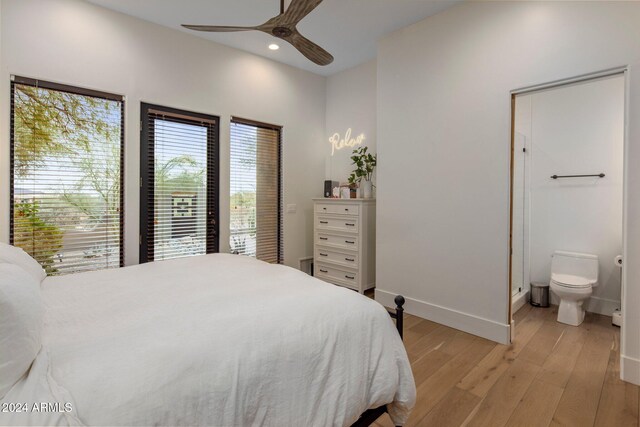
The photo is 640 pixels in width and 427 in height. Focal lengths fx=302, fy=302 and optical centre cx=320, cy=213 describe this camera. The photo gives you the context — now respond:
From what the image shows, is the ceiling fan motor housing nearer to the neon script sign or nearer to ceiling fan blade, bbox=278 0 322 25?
ceiling fan blade, bbox=278 0 322 25

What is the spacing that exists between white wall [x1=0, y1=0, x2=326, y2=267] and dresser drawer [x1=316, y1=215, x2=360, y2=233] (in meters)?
0.40

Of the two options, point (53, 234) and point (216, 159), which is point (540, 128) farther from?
point (53, 234)

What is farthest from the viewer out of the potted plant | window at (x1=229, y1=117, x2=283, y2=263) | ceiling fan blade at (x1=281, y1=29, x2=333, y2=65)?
the potted plant

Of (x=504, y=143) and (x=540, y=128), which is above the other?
(x=540, y=128)

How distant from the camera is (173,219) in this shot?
3309mm

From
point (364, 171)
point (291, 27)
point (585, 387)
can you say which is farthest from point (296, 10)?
point (585, 387)

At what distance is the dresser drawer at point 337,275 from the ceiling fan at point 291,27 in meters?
2.39

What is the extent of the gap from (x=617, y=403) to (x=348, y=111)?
Result: 3.88m

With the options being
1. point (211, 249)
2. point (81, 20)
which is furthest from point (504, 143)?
point (81, 20)

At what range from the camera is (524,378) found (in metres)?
2.11

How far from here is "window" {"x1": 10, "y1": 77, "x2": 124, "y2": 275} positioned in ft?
8.25

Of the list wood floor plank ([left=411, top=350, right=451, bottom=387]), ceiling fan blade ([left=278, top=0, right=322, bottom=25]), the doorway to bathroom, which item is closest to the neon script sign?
the doorway to bathroom

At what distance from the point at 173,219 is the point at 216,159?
33.2 inches

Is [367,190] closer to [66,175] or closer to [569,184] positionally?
[569,184]
